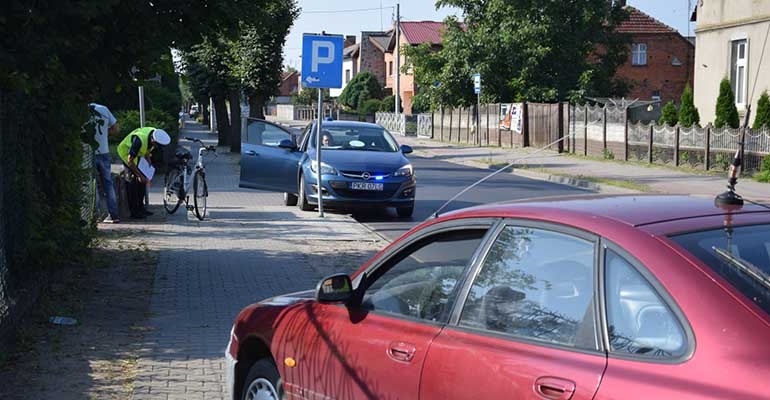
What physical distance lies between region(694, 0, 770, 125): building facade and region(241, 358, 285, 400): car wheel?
24.5 meters

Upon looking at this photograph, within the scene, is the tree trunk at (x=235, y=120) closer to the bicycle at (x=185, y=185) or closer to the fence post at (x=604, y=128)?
the fence post at (x=604, y=128)

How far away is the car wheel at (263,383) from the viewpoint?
5.14m

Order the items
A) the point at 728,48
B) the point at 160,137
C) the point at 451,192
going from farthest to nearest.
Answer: the point at 728,48, the point at 451,192, the point at 160,137

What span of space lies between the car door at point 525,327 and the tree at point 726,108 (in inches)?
1010

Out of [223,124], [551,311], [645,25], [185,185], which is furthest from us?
[645,25]

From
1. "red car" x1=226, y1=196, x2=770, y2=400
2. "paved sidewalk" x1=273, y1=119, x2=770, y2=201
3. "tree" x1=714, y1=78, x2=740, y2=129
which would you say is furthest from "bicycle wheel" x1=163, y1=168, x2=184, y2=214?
"tree" x1=714, y1=78, x2=740, y2=129

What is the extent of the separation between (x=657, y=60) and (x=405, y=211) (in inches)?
1985

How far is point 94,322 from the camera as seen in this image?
8414 mm

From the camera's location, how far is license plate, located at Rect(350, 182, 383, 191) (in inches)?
659

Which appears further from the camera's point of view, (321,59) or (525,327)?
(321,59)

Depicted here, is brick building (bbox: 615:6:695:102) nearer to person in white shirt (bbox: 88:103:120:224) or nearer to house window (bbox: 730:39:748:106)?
house window (bbox: 730:39:748:106)

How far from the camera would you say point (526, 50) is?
47688 millimetres

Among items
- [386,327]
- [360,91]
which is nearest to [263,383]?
[386,327]

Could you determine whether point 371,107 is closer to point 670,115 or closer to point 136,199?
point 670,115
